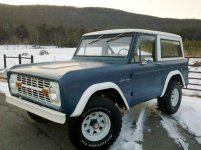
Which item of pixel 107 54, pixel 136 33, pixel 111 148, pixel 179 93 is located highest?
pixel 136 33

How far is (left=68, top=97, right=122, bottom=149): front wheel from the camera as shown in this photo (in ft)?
11.8

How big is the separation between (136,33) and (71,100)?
2036mm

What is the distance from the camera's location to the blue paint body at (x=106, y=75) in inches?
134

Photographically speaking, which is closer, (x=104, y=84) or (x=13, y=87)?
(x=104, y=84)

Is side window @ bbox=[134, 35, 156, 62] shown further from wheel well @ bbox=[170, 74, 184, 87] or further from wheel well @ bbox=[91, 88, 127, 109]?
wheel well @ bbox=[170, 74, 184, 87]

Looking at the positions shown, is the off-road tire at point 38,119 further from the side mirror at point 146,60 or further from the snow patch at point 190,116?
the snow patch at point 190,116

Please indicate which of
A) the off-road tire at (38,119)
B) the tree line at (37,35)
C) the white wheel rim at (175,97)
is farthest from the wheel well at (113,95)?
the tree line at (37,35)

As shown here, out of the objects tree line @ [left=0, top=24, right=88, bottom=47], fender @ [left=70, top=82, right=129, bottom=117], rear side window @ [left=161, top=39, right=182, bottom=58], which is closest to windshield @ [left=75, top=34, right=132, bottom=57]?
fender @ [left=70, top=82, right=129, bottom=117]

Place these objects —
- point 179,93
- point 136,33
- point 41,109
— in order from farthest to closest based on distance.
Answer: point 179,93 → point 136,33 → point 41,109

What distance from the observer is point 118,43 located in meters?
4.86

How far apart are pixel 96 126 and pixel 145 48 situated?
6.49 ft

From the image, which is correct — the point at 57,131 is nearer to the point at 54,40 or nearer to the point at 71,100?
the point at 71,100

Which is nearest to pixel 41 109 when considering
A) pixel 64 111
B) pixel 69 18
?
pixel 64 111

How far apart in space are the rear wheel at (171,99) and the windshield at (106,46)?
160 centimetres
